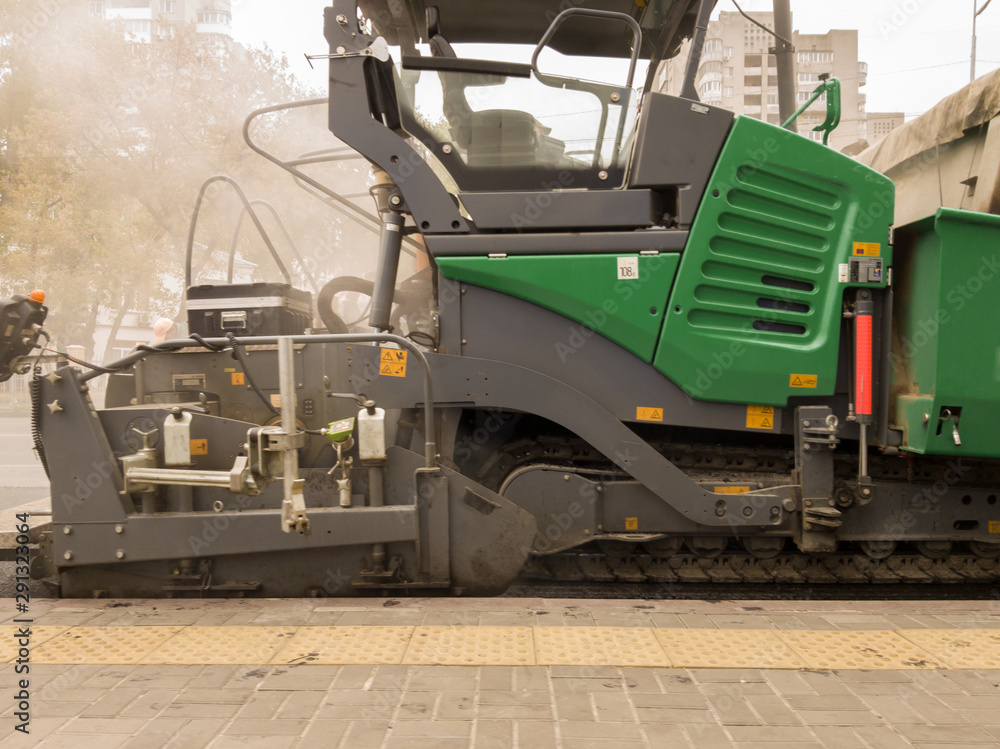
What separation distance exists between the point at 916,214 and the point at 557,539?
3.13 metres

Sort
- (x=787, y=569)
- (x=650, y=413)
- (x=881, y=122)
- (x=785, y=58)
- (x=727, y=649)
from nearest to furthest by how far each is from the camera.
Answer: (x=727, y=649)
(x=650, y=413)
(x=787, y=569)
(x=785, y=58)
(x=881, y=122)

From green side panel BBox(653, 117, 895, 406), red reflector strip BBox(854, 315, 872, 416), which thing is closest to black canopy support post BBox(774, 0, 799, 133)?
green side panel BBox(653, 117, 895, 406)

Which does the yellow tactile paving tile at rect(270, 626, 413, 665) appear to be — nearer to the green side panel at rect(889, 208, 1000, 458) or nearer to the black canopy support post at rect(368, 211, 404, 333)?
the black canopy support post at rect(368, 211, 404, 333)

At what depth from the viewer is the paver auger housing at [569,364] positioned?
3617 mm

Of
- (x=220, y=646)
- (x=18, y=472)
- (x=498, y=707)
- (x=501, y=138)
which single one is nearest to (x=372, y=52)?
(x=501, y=138)

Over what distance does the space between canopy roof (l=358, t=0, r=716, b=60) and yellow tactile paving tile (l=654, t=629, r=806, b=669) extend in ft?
9.84

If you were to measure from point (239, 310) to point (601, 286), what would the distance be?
209 centimetres

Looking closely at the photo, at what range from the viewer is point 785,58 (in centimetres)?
679

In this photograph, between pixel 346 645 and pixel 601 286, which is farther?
pixel 601 286

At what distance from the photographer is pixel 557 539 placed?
3857 mm

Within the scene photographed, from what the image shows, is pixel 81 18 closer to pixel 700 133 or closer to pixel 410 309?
pixel 410 309

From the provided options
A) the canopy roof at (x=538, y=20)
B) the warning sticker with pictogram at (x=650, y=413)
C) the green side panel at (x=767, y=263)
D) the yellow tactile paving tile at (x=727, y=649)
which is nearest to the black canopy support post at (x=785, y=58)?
the canopy roof at (x=538, y=20)

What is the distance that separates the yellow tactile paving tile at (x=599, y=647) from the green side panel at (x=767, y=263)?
1346mm

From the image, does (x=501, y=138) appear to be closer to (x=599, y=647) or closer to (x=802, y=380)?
(x=802, y=380)
